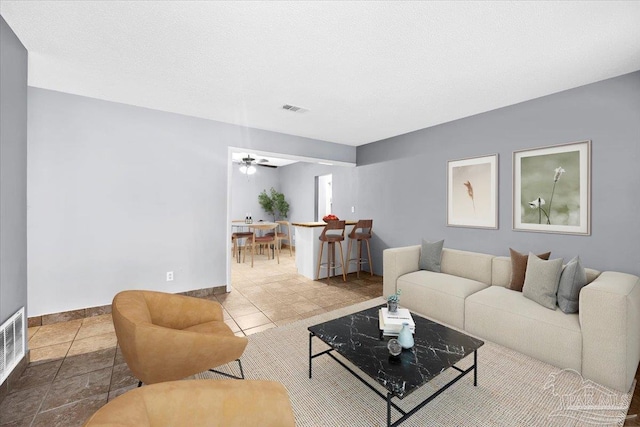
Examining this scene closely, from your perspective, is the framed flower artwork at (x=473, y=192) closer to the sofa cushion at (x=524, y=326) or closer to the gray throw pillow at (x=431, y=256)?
the gray throw pillow at (x=431, y=256)

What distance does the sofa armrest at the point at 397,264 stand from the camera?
3.56 meters

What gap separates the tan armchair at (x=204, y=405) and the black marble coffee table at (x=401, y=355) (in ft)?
2.25

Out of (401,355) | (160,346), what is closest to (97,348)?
(160,346)

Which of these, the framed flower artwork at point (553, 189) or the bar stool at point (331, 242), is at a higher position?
the framed flower artwork at point (553, 189)

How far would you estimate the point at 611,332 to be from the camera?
194 centimetres

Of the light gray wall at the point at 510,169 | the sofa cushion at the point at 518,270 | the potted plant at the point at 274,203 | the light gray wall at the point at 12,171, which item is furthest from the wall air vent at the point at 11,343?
the potted plant at the point at 274,203

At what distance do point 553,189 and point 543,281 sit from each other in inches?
49.9

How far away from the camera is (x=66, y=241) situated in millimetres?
3107

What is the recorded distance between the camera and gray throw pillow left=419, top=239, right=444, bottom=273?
3576mm

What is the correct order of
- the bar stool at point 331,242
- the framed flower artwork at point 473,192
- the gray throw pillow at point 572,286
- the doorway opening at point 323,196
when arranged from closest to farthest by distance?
the gray throw pillow at point 572,286
the framed flower artwork at point 473,192
the bar stool at point 331,242
the doorway opening at point 323,196

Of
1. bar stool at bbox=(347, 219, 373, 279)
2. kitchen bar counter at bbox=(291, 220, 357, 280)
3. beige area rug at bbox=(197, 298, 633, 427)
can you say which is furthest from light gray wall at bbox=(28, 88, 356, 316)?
bar stool at bbox=(347, 219, 373, 279)

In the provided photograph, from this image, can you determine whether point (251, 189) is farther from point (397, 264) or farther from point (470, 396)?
point (470, 396)

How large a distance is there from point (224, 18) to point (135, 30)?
706 millimetres

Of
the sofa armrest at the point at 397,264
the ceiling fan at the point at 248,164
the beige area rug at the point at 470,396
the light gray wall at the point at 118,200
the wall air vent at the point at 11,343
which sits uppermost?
the ceiling fan at the point at 248,164
